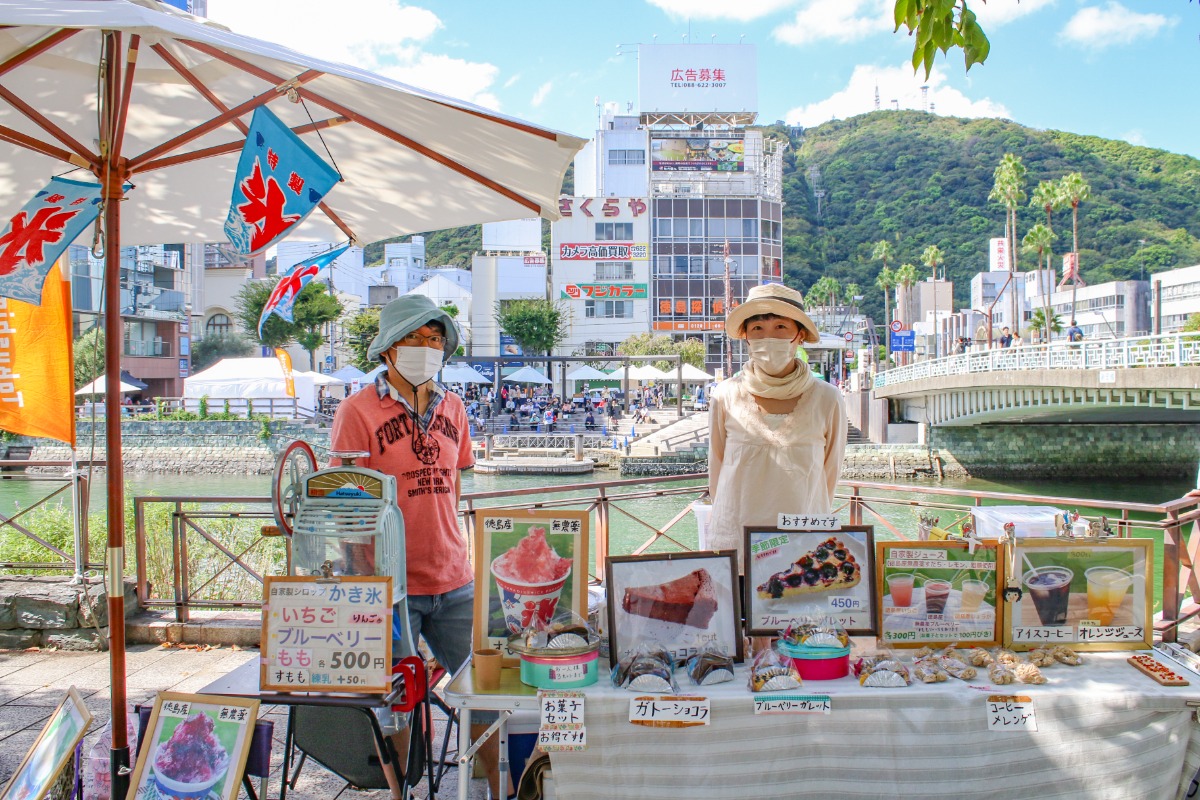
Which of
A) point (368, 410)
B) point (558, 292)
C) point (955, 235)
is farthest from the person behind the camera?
point (955, 235)

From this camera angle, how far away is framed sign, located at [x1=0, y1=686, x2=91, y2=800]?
8.17ft

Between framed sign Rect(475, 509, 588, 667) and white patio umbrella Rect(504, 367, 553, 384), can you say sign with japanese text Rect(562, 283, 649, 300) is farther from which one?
framed sign Rect(475, 509, 588, 667)

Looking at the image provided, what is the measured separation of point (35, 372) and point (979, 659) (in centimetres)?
529

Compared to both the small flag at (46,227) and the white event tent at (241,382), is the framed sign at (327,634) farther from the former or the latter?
the white event tent at (241,382)

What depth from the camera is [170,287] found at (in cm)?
4847

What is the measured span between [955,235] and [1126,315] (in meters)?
32.9

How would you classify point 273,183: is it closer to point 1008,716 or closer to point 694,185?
point 1008,716

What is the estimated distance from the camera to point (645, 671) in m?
2.54

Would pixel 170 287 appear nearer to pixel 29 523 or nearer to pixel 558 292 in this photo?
pixel 558 292

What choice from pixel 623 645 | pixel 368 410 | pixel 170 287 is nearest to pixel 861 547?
pixel 623 645

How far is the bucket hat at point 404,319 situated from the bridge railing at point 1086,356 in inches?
773

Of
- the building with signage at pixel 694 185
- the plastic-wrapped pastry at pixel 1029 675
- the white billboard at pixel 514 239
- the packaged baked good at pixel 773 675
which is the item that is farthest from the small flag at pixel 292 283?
the white billboard at pixel 514 239

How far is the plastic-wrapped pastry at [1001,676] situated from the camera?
2.56m

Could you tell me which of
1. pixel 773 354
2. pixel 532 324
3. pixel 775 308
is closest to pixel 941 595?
pixel 773 354
